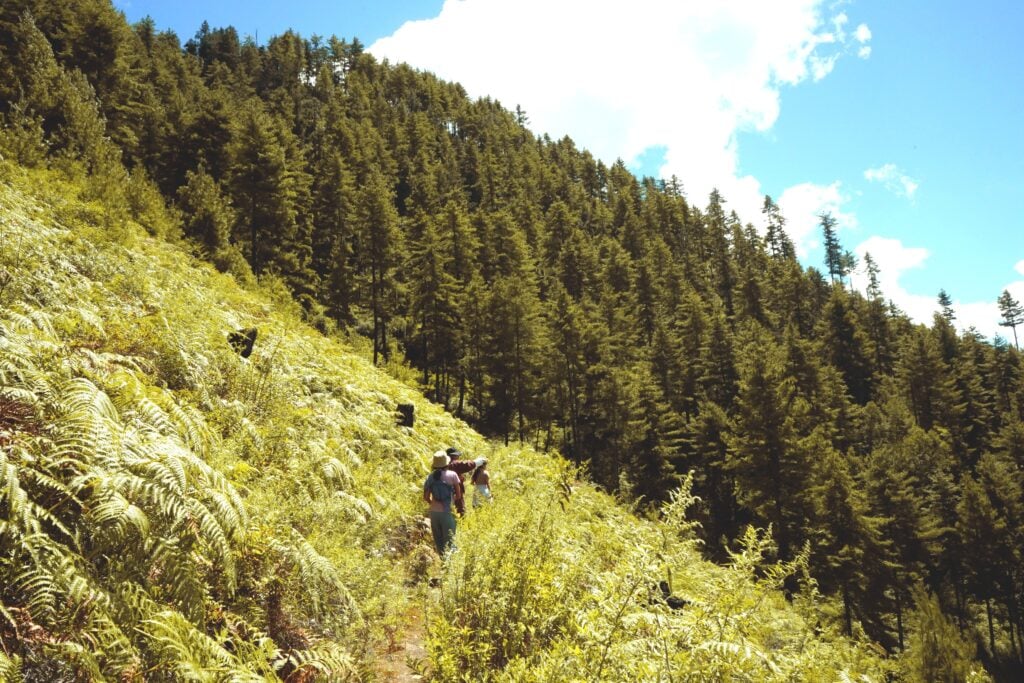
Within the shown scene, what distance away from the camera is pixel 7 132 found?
13438 mm

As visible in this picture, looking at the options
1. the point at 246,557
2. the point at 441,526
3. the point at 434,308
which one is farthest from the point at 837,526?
the point at 246,557

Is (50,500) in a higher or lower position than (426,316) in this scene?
lower

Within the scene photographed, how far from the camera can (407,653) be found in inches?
203

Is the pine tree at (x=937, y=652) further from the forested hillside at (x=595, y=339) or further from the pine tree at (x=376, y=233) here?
the pine tree at (x=376, y=233)

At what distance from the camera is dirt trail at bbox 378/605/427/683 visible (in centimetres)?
470

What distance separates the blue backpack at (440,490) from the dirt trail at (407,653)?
169 cm

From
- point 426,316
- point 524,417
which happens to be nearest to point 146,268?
point 426,316

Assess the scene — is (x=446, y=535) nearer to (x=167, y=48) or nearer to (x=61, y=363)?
(x=61, y=363)

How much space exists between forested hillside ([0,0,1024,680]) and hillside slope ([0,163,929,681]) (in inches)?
329

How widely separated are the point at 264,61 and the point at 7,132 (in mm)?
108859

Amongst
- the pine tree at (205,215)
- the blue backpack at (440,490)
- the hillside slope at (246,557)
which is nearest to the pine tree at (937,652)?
the hillside slope at (246,557)

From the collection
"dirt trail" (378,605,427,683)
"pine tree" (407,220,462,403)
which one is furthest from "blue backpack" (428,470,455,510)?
"pine tree" (407,220,462,403)

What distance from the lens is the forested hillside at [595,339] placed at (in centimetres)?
2775

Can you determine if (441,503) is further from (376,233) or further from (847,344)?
(847,344)
